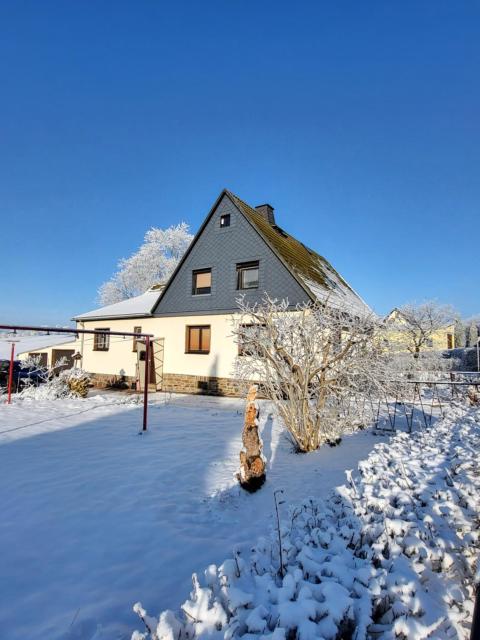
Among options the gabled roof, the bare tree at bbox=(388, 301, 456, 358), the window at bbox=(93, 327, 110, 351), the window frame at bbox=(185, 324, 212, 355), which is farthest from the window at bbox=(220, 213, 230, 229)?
the bare tree at bbox=(388, 301, 456, 358)

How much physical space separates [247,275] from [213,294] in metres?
1.69

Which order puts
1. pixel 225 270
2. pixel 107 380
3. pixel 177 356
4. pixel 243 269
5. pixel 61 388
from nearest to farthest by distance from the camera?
pixel 61 388 → pixel 243 269 → pixel 225 270 → pixel 177 356 → pixel 107 380

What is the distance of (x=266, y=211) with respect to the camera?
55.0 ft

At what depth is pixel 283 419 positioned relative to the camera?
247 inches

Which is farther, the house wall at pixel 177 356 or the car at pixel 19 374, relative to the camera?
the house wall at pixel 177 356

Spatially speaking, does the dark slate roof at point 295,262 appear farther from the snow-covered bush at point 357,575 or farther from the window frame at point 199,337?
the snow-covered bush at point 357,575

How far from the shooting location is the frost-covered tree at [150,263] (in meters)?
30.6

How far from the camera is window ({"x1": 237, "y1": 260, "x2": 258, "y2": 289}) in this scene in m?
13.4

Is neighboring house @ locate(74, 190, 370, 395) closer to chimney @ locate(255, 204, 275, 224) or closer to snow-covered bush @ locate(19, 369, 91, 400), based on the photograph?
chimney @ locate(255, 204, 275, 224)

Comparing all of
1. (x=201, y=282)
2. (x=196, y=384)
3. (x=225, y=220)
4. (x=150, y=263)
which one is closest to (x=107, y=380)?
(x=196, y=384)

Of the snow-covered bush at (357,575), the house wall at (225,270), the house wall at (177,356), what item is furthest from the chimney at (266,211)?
the snow-covered bush at (357,575)

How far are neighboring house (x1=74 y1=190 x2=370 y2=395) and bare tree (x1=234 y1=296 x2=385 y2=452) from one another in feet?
18.7

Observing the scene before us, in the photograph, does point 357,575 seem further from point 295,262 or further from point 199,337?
point 199,337

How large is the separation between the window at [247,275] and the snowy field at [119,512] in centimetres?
711
